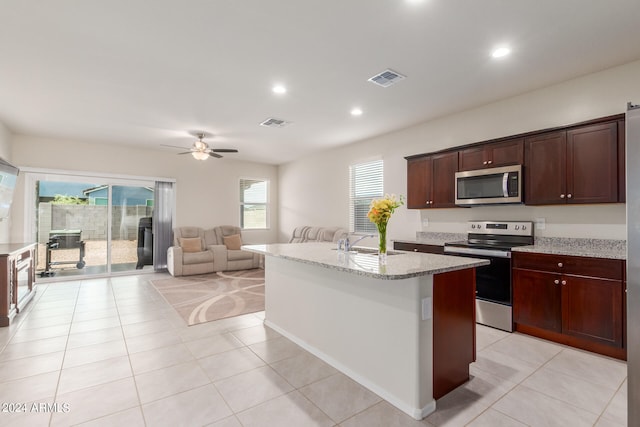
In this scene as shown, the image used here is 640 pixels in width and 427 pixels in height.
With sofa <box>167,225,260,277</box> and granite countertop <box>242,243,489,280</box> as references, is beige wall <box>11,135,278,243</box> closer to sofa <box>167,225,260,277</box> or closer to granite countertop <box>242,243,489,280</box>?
sofa <box>167,225,260,277</box>

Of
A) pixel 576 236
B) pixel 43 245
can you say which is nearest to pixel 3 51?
pixel 43 245

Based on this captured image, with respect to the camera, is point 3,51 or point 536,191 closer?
point 3,51

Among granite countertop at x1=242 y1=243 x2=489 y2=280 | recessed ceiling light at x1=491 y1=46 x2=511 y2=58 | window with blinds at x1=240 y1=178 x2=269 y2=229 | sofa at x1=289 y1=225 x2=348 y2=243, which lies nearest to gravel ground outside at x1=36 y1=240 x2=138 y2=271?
window with blinds at x1=240 y1=178 x2=269 y2=229

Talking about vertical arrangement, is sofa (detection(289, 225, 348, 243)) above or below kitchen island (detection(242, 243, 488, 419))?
above

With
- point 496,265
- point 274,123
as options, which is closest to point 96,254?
point 274,123

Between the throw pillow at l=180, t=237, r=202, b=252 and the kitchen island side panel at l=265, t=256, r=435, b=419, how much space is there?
421cm

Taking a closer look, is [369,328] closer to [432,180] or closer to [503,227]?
[503,227]

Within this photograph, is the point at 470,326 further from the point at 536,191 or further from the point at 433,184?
the point at 433,184

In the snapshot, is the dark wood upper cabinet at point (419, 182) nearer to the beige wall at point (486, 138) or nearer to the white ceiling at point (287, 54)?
the beige wall at point (486, 138)

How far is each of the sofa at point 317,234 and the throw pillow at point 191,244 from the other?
2133 millimetres

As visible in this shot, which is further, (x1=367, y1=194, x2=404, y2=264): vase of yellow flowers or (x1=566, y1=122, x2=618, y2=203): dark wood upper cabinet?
(x1=566, y1=122, x2=618, y2=203): dark wood upper cabinet

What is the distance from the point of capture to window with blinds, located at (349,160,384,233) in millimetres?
5754

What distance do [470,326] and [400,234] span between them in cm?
284

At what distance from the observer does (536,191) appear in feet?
11.2
